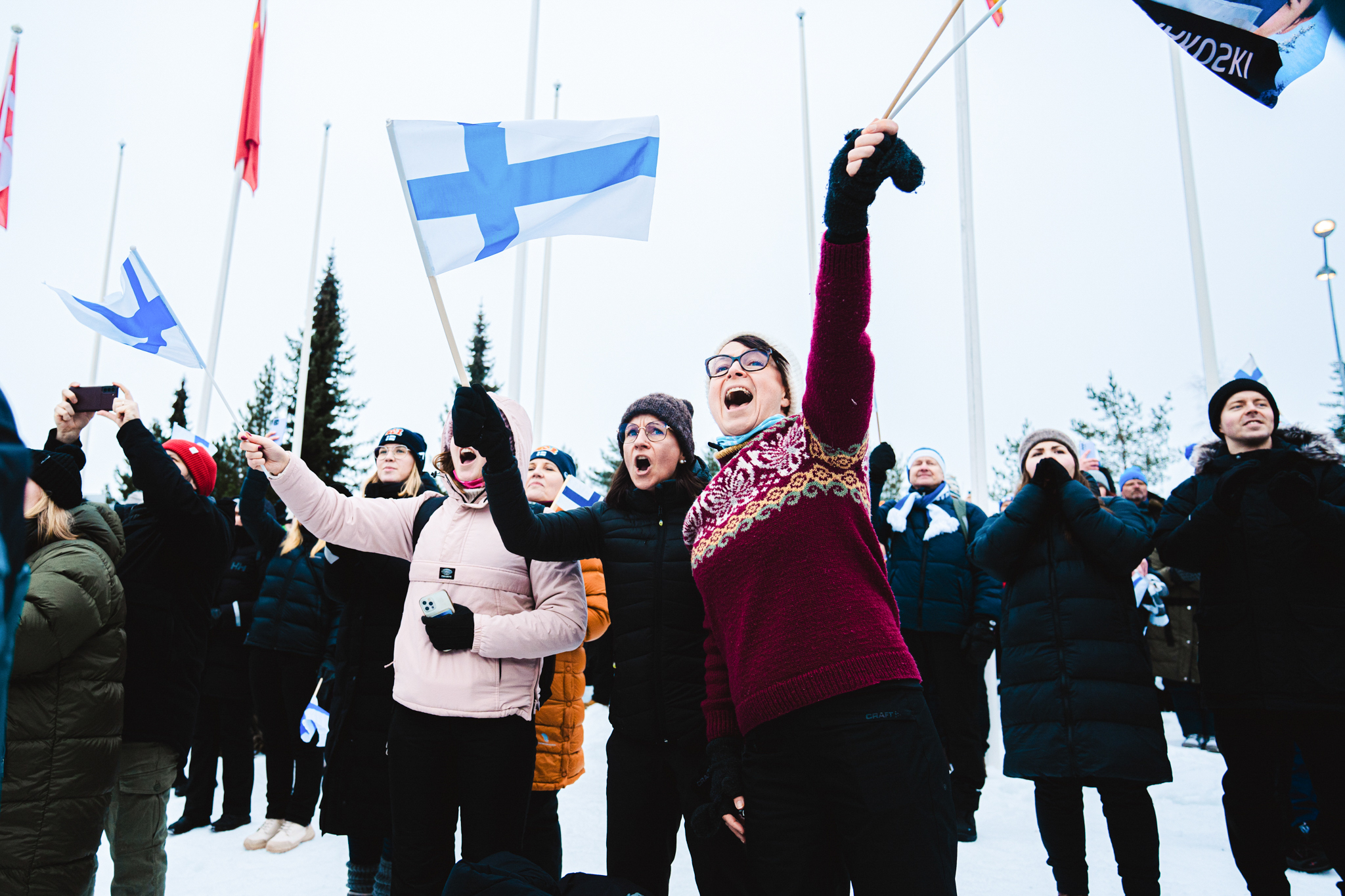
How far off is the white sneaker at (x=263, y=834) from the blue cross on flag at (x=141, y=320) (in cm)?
262

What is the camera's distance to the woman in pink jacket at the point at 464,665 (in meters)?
2.68

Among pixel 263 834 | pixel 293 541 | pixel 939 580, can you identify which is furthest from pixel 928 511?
pixel 263 834

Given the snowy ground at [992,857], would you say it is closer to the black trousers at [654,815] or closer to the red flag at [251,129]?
the black trousers at [654,815]

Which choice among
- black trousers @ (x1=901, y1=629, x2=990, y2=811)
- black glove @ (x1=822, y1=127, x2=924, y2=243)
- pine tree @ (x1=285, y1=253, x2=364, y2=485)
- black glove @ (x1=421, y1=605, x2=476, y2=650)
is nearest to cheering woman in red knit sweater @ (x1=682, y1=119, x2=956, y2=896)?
black glove @ (x1=822, y1=127, x2=924, y2=243)

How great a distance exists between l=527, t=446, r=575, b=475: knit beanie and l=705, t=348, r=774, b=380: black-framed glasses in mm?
2381

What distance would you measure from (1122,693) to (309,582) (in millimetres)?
4526

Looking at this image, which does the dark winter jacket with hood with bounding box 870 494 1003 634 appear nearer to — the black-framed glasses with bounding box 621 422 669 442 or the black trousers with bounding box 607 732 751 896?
the black-framed glasses with bounding box 621 422 669 442

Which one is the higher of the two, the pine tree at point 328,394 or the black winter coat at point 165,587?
the pine tree at point 328,394

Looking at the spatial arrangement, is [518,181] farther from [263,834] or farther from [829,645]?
[263,834]

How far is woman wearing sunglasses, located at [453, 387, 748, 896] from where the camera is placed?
2586 millimetres

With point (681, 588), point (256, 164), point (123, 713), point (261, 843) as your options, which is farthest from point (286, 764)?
point (256, 164)

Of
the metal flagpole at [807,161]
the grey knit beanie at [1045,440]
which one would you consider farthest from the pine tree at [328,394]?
the grey knit beanie at [1045,440]

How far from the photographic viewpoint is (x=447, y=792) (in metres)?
2.75

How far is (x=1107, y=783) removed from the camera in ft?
9.85
